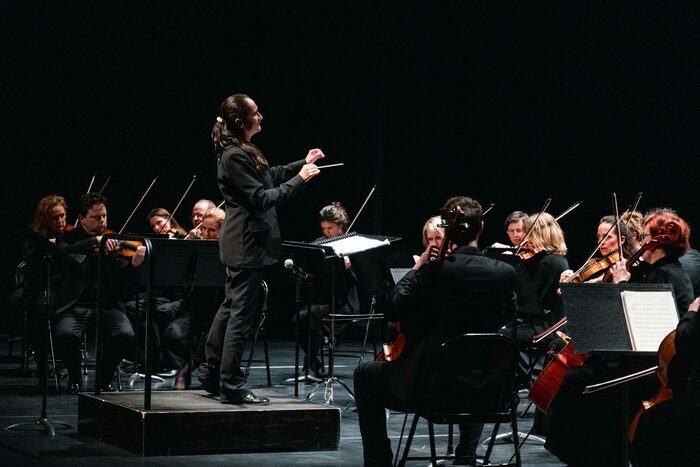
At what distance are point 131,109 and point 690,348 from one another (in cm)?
644

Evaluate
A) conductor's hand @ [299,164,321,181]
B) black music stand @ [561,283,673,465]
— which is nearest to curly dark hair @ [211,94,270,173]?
conductor's hand @ [299,164,321,181]

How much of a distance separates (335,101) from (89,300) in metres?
3.63

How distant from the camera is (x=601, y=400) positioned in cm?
414

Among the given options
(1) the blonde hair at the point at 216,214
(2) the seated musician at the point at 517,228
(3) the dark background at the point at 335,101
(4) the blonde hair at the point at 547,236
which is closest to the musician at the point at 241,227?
(1) the blonde hair at the point at 216,214

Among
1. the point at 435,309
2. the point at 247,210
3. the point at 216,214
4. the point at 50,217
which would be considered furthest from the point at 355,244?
the point at 50,217

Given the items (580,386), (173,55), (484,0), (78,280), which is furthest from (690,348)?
(173,55)

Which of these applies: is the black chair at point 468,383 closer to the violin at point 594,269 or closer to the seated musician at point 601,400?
the seated musician at point 601,400

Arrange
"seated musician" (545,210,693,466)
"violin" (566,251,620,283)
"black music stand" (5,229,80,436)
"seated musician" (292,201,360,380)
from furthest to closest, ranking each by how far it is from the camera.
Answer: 1. "seated musician" (292,201,360,380)
2. "violin" (566,251,620,283)
3. "black music stand" (5,229,80,436)
4. "seated musician" (545,210,693,466)

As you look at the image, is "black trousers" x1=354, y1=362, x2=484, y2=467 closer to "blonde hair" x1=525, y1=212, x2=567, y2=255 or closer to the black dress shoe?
the black dress shoe

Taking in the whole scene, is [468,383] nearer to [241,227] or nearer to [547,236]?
[241,227]

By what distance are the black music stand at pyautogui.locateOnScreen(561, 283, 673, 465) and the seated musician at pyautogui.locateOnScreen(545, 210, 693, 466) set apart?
1.36 ft

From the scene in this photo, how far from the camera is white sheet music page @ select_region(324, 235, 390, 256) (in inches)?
208

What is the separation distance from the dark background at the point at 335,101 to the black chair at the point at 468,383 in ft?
14.3

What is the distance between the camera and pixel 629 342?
11.9 ft
